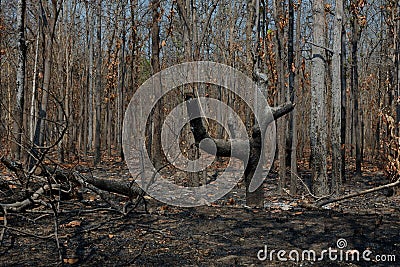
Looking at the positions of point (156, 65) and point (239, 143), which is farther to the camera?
point (156, 65)

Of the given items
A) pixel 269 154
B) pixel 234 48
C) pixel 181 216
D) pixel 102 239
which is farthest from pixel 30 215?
pixel 234 48

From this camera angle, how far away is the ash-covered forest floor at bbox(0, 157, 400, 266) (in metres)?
3.69

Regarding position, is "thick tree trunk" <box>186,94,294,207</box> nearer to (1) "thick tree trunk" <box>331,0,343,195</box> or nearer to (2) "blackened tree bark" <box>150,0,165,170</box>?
(1) "thick tree trunk" <box>331,0,343,195</box>

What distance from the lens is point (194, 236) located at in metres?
4.43

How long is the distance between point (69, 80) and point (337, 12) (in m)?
8.44

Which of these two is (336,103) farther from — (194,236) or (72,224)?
(72,224)

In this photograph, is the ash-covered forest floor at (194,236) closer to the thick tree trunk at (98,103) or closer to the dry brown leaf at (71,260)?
the dry brown leaf at (71,260)

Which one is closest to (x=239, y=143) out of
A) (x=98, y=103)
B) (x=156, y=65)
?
(x=156, y=65)

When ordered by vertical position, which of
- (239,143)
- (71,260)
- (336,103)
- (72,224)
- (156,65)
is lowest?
(71,260)

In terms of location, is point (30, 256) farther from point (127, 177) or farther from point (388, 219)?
point (127, 177)

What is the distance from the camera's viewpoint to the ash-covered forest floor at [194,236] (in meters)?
3.69

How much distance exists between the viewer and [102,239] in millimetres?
4285

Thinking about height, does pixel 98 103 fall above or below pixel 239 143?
above

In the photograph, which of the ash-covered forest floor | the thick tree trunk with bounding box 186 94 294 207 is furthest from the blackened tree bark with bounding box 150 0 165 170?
the ash-covered forest floor
